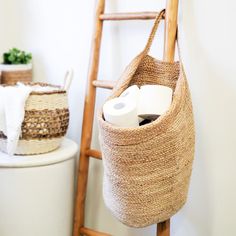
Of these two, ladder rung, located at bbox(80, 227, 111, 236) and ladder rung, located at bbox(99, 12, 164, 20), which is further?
ladder rung, located at bbox(80, 227, 111, 236)

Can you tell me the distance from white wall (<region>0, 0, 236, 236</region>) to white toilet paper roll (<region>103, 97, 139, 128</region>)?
0.28 metres

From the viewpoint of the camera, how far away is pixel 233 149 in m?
0.93

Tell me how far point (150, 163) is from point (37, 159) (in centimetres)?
44

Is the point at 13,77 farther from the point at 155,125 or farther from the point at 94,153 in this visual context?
the point at 155,125

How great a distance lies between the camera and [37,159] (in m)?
1.04

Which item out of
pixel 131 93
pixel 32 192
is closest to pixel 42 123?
pixel 32 192


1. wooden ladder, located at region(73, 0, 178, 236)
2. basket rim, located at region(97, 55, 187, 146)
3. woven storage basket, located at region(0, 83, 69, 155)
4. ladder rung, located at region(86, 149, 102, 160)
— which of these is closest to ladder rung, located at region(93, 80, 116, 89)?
wooden ladder, located at region(73, 0, 178, 236)

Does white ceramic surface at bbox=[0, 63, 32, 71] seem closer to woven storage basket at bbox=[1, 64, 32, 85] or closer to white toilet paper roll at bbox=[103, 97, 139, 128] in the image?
woven storage basket at bbox=[1, 64, 32, 85]

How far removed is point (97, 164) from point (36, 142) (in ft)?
0.91

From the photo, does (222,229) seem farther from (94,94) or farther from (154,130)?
(94,94)

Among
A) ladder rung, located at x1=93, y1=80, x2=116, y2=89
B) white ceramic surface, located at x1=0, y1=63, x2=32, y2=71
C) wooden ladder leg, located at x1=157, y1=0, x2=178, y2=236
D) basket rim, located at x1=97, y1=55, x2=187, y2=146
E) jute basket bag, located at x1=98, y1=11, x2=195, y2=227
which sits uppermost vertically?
wooden ladder leg, located at x1=157, y1=0, x2=178, y2=236

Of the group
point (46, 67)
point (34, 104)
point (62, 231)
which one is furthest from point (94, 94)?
point (62, 231)

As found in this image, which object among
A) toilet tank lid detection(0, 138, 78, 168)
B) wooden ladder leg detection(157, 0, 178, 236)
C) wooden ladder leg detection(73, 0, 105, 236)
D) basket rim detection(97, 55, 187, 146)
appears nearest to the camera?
basket rim detection(97, 55, 187, 146)

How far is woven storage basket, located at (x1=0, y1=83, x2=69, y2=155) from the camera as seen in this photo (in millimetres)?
1026
